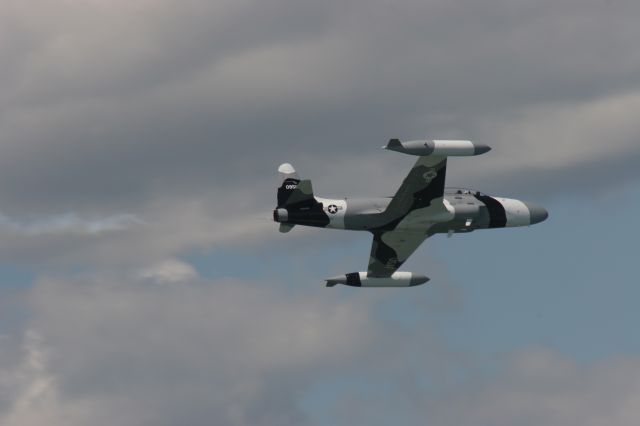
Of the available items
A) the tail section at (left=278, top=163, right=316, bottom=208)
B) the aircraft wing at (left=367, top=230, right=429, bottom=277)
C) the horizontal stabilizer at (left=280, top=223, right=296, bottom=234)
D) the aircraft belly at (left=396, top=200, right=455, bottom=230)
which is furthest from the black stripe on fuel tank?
the horizontal stabilizer at (left=280, top=223, right=296, bottom=234)

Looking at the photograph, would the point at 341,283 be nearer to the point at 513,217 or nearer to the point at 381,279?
the point at 381,279

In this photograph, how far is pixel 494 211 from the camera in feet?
344

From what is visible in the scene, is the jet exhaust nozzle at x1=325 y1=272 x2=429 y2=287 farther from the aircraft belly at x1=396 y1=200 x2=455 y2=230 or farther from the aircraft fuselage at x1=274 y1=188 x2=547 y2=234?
the aircraft belly at x1=396 y1=200 x2=455 y2=230

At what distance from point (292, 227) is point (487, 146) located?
49.5ft

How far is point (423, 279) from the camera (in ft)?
365

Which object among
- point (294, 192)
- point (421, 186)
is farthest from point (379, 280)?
point (294, 192)

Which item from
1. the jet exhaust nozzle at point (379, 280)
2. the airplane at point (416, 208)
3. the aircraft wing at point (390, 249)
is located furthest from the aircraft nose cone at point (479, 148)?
the jet exhaust nozzle at point (379, 280)

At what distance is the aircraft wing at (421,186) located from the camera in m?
98.2

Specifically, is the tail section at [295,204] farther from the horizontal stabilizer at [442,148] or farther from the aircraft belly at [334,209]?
the horizontal stabilizer at [442,148]

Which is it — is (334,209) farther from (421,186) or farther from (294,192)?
(421,186)

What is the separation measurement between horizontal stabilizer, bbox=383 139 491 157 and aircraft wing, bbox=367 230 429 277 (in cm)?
1139

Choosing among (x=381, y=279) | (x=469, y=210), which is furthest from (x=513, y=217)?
(x=381, y=279)

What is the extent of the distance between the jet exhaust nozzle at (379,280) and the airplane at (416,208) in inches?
126

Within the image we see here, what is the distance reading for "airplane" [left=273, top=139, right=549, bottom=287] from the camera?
319ft
